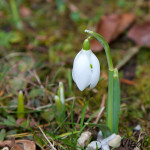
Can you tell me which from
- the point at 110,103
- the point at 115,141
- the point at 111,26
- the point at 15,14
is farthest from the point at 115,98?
the point at 15,14

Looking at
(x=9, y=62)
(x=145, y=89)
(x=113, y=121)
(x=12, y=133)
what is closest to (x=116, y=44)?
(x=145, y=89)

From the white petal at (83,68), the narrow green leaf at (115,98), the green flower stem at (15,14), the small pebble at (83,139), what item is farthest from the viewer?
the green flower stem at (15,14)

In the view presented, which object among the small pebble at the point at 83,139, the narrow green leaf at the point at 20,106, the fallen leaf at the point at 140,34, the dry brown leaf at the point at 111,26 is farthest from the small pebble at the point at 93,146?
the fallen leaf at the point at 140,34

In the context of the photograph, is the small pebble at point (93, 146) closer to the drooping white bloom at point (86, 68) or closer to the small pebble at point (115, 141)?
the small pebble at point (115, 141)

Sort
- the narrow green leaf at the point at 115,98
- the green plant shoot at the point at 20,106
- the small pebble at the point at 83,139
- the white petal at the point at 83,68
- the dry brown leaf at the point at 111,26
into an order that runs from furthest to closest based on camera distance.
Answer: the dry brown leaf at the point at 111,26
the green plant shoot at the point at 20,106
the small pebble at the point at 83,139
the narrow green leaf at the point at 115,98
the white petal at the point at 83,68

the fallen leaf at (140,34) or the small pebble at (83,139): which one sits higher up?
the fallen leaf at (140,34)

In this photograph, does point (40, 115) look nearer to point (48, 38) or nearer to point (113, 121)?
point (113, 121)

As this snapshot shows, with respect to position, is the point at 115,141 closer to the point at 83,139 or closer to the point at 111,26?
the point at 83,139
